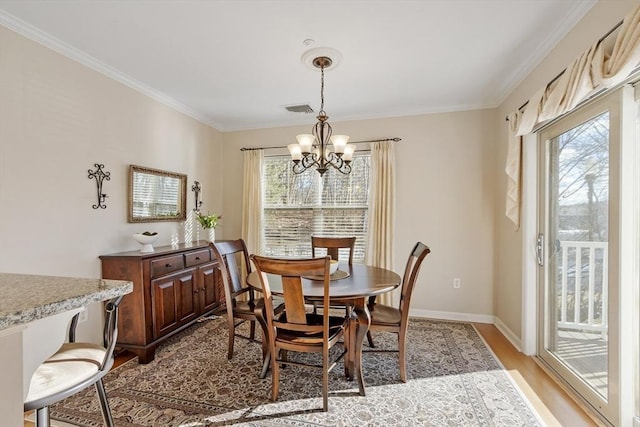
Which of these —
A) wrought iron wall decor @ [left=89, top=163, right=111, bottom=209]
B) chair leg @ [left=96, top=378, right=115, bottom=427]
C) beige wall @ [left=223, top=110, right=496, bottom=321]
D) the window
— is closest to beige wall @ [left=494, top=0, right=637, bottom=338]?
beige wall @ [left=223, top=110, right=496, bottom=321]

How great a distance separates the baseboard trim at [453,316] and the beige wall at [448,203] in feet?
0.04

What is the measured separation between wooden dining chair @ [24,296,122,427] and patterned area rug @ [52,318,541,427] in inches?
35.4

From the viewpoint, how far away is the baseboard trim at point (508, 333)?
2983 millimetres

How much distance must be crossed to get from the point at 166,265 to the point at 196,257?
455mm

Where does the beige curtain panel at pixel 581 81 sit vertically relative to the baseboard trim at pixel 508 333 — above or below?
above

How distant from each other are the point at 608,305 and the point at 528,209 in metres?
1.14

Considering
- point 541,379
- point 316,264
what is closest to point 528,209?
point 541,379

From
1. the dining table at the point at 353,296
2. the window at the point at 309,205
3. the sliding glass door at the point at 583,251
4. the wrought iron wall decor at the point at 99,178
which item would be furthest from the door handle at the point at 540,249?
the wrought iron wall decor at the point at 99,178

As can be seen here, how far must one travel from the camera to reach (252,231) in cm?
441

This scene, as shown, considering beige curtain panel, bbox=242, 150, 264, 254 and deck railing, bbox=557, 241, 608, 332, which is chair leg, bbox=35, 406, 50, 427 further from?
beige curtain panel, bbox=242, 150, 264, 254

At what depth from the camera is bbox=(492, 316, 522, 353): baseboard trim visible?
9.79 feet

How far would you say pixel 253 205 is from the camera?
4410 mm

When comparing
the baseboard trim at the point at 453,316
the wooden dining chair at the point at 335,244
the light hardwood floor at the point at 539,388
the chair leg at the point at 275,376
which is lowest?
the light hardwood floor at the point at 539,388

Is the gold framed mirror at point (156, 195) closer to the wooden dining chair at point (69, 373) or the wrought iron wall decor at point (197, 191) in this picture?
the wrought iron wall decor at point (197, 191)
